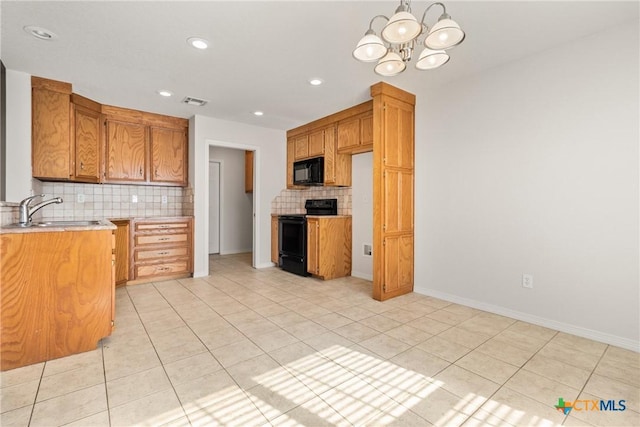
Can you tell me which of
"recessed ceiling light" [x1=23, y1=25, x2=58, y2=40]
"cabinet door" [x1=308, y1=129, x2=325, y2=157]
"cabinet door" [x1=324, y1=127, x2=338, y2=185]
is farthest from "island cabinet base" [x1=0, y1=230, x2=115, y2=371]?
"cabinet door" [x1=308, y1=129, x2=325, y2=157]

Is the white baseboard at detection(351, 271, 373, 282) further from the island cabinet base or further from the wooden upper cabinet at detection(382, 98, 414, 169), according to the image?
the island cabinet base

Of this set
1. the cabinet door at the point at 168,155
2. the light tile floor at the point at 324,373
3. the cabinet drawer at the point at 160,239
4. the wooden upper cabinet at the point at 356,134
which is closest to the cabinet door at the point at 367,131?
the wooden upper cabinet at the point at 356,134

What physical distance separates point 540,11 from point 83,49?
359cm

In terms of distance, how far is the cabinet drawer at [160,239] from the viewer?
160 inches

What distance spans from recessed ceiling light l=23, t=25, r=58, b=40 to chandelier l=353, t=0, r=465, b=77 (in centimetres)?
240

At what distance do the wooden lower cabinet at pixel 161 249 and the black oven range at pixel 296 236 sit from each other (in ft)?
4.57

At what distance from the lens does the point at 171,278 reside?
14.3ft

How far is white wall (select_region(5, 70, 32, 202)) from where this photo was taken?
9.55 feet

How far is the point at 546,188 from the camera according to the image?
2.64 m

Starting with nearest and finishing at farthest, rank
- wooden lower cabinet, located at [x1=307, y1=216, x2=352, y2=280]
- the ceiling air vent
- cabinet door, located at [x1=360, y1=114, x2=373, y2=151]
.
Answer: the ceiling air vent, cabinet door, located at [x1=360, y1=114, x2=373, y2=151], wooden lower cabinet, located at [x1=307, y1=216, x2=352, y2=280]

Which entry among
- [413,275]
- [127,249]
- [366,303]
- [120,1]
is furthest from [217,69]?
[413,275]

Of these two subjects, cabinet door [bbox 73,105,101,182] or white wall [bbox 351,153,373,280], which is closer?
cabinet door [bbox 73,105,101,182]

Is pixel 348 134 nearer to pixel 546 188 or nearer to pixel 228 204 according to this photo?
pixel 546 188

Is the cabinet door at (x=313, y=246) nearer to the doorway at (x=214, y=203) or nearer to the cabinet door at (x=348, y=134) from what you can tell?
the cabinet door at (x=348, y=134)
